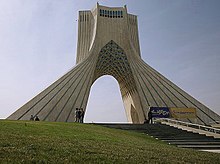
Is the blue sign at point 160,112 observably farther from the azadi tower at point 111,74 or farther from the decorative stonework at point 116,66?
the decorative stonework at point 116,66

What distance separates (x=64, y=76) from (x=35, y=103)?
5.33m

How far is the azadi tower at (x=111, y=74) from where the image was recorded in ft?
72.5

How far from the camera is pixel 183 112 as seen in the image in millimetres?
21719

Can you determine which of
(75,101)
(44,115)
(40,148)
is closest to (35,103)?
(44,115)

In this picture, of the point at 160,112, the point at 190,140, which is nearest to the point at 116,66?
the point at 160,112

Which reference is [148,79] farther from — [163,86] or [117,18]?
[117,18]

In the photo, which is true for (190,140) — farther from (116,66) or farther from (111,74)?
(111,74)

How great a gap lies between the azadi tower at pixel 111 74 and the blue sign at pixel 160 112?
2426 millimetres

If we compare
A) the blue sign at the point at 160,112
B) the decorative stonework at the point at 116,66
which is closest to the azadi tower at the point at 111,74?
the decorative stonework at the point at 116,66

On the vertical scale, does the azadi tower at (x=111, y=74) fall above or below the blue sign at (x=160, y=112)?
above

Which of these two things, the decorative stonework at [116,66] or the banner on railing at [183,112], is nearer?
the banner on railing at [183,112]

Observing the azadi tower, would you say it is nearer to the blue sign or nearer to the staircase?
the blue sign

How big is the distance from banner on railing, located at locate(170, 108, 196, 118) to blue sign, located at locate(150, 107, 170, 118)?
19.1 inches

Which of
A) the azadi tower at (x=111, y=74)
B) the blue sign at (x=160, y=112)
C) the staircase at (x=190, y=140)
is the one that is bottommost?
the staircase at (x=190, y=140)
